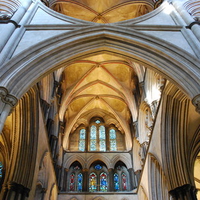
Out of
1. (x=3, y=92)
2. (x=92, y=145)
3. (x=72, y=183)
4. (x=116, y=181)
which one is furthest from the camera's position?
(x=92, y=145)

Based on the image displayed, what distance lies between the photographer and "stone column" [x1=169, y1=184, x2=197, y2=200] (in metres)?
8.23

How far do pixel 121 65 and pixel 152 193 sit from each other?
7590 mm

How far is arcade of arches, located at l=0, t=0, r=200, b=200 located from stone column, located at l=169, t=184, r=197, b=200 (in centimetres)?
3

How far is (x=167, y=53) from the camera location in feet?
24.3

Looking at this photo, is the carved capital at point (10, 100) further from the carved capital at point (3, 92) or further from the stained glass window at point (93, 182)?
the stained glass window at point (93, 182)

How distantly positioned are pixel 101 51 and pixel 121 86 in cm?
711

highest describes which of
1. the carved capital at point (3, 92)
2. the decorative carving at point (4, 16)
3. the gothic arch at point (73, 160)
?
the decorative carving at point (4, 16)

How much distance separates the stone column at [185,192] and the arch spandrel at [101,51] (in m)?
3.71

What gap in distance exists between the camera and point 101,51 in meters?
8.67

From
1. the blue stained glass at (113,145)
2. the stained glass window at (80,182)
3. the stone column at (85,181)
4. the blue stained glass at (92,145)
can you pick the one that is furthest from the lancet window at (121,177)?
the stained glass window at (80,182)

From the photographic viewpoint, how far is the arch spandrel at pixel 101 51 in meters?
6.39

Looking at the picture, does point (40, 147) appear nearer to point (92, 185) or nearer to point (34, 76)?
point (34, 76)

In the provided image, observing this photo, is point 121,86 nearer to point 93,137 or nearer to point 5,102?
point 93,137

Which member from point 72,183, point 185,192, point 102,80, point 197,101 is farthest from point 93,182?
point 197,101
